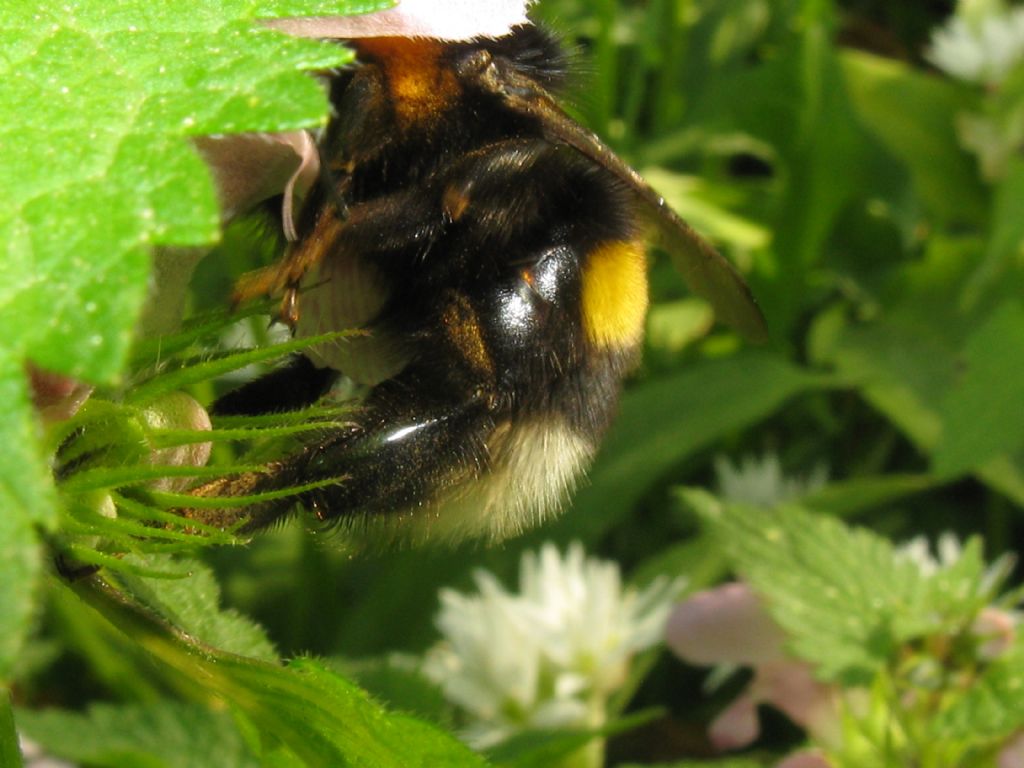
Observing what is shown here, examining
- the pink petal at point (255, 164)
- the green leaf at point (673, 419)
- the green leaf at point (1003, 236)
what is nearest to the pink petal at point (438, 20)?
the pink petal at point (255, 164)

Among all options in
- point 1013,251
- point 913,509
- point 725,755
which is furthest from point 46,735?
point 1013,251

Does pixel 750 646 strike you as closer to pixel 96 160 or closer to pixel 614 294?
pixel 614 294

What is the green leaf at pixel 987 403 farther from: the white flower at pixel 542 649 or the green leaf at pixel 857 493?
the white flower at pixel 542 649

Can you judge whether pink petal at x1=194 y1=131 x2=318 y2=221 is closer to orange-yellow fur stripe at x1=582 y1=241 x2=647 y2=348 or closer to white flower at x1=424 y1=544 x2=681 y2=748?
orange-yellow fur stripe at x1=582 y1=241 x2=647 y2=348

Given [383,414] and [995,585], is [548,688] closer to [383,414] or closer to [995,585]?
[995,585]

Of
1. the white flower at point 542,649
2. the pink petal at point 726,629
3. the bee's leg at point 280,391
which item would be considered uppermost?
the bee's leg at point 280,391

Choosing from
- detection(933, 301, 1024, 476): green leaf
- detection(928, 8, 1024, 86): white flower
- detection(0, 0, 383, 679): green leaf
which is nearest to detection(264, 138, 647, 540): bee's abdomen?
detection(0, 0, 383, 679): green leaf
